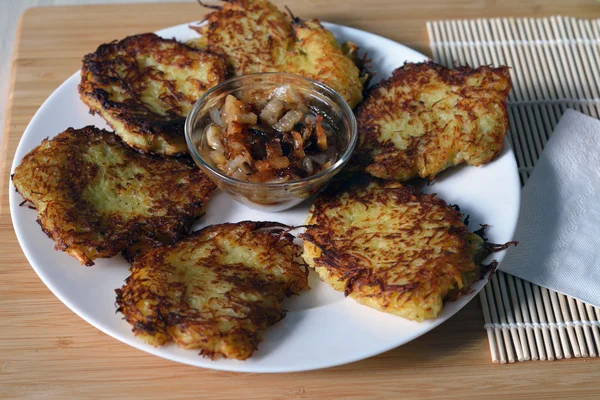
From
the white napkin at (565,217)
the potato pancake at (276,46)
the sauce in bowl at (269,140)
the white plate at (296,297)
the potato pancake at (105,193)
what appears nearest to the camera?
the white plate at (296,297)

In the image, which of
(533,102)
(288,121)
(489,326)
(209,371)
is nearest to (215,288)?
(209,371)

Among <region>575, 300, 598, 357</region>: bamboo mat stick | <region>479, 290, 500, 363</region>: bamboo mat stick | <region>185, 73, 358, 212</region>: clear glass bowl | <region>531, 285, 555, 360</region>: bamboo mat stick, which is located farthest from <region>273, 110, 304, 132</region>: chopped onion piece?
<region>575, 300, 598, 357</region>: bamboo mat stick

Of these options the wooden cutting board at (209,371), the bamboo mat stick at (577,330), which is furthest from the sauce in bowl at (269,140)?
the bamboo mat stick at (577,330)

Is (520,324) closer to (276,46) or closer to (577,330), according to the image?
(577,330)

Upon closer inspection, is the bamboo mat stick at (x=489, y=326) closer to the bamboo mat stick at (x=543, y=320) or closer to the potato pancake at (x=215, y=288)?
the bamboo mat stick at (x=543, y=320)

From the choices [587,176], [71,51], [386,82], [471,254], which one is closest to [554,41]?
[587,176]

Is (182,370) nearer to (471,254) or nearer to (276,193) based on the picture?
(276,193)
